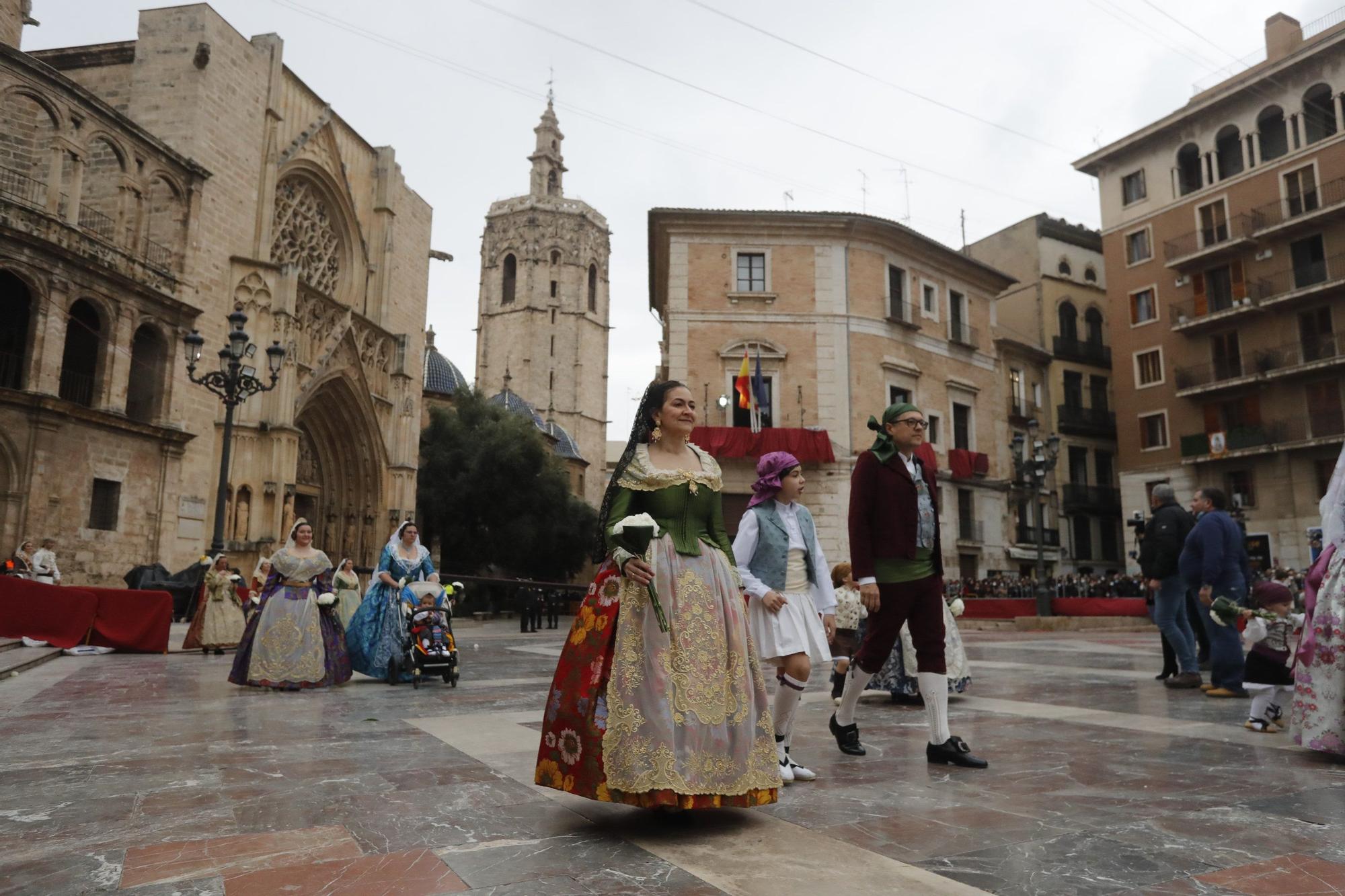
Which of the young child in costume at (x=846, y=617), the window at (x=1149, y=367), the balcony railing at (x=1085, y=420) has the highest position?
the window at (x=1149, y=367)

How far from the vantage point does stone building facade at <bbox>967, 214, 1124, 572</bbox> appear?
1465 inches

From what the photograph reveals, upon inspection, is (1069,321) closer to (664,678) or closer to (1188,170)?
(1188,170)

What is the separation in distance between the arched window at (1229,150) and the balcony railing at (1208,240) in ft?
6.05

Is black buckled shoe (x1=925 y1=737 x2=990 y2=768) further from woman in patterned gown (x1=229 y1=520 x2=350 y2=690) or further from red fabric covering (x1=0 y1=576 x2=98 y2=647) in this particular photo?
red fabric covering (x1=0 y1=576 x2=98 y2=647)

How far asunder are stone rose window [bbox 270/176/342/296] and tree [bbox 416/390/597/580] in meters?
9.90

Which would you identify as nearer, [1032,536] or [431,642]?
[431,642]

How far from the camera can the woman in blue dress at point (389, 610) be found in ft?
30.8

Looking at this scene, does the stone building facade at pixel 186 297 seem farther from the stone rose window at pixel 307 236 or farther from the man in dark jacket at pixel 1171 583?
the man in dark jacket at pixel 1171 583

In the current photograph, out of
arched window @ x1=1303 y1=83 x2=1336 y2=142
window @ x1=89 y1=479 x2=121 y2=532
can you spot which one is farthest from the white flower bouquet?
arched window @ x1=1303 y1=83 x2=1336 y2=142

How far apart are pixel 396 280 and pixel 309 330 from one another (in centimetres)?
610

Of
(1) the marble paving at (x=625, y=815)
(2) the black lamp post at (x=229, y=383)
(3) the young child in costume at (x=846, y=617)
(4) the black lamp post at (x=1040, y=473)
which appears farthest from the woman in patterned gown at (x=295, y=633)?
(4) the black lamp post at (x=1040, y=473)

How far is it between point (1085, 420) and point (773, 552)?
37276 millimetres

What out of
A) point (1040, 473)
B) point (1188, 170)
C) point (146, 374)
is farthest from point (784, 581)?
point (1188, 170)

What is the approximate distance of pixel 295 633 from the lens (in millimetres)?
8898
